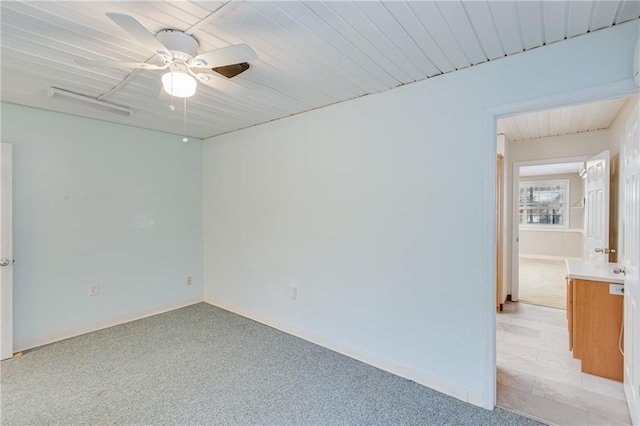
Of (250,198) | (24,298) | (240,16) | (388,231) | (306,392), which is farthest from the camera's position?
(250,198)

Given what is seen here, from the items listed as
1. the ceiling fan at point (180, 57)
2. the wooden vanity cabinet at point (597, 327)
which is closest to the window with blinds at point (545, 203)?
the wooden vanity cabinet at point (597, 327)

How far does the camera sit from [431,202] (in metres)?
2.38

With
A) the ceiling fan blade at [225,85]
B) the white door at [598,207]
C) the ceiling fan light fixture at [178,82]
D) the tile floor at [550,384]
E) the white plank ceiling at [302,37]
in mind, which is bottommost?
the tile floor at [550,384]

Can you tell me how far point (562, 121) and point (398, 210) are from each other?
2.62m

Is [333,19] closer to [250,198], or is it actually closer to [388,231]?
[388,231]

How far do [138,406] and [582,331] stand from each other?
358 centimetres

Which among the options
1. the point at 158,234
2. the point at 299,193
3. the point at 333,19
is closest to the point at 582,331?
the point at 299,193

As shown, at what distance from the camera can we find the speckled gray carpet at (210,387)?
2.04m

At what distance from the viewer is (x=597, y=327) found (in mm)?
2572

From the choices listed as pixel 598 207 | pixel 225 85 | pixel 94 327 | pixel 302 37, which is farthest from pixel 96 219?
pixel 598 207

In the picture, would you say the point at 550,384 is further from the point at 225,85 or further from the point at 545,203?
the point at 545,203

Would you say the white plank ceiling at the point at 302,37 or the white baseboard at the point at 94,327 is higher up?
the white plank ceiling at the point at 302,37

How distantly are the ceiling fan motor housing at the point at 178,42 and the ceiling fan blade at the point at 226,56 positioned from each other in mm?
74

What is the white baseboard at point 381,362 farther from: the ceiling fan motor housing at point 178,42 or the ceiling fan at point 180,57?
the ceiling fan motor housing at point 178,42
